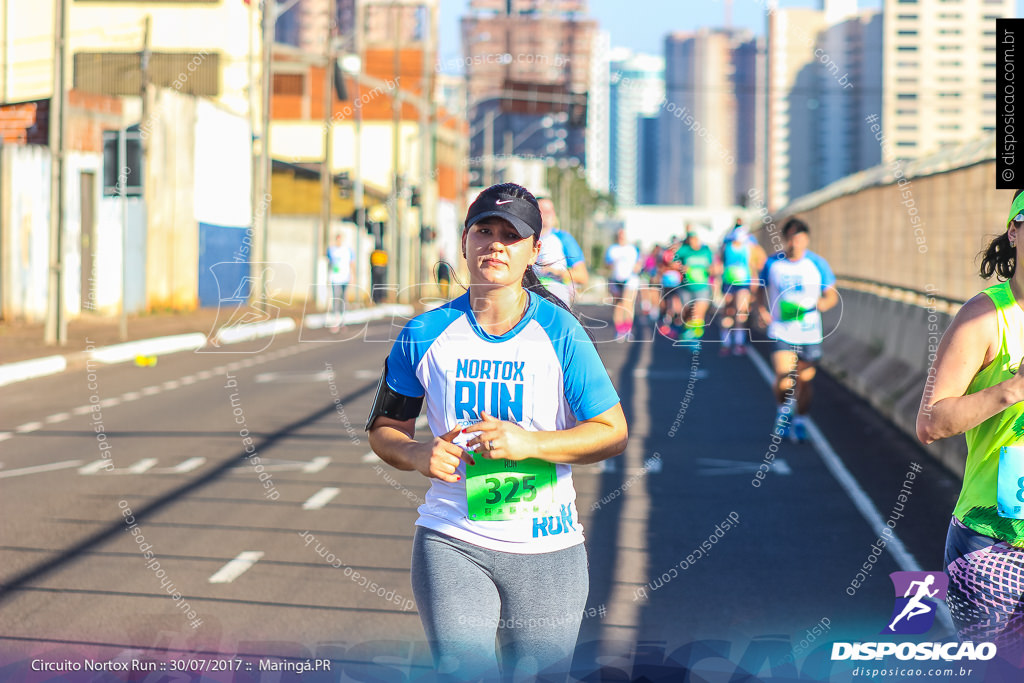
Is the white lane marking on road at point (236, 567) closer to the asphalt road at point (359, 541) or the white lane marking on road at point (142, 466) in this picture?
the asphalt road at point (359, 541)

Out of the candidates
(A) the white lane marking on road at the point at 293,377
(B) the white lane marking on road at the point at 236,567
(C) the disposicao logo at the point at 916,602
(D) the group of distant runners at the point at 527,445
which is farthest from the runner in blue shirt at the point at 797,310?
(D) the group of distant runners at the point at 527,445

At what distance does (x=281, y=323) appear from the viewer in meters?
36.8

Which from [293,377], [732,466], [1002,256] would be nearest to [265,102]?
[293,377]

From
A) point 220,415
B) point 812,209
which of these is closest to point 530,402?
point 220,415

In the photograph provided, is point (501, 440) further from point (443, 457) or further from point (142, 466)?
point (142, 466)

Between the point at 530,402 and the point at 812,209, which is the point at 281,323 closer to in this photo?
the point at 812,209

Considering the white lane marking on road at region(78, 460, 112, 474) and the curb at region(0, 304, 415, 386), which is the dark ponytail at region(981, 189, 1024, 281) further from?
the white lane marking on road at region(78, 460, 112, 474)

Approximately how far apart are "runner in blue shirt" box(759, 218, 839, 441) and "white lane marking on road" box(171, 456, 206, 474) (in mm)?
5284

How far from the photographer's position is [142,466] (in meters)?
12.1

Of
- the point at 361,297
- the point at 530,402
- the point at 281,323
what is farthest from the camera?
the point at 361,297

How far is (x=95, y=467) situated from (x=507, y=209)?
887 centimetres

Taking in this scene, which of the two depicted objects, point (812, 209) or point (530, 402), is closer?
point (530, 402)

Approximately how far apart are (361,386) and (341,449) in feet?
22.7

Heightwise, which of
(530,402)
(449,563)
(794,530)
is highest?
(530,402)
